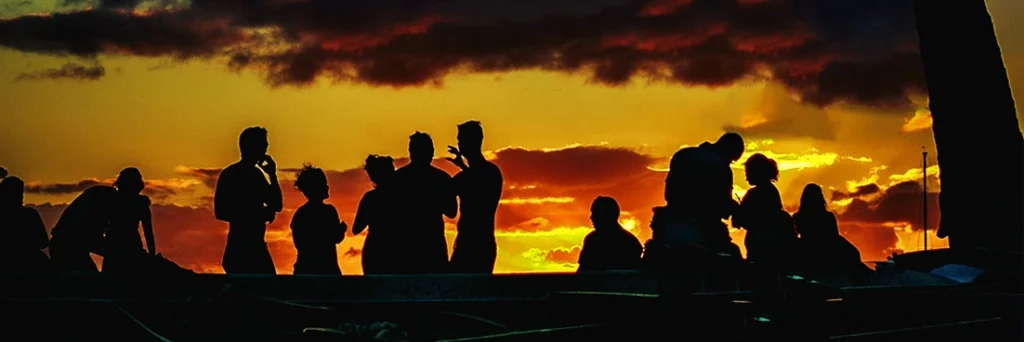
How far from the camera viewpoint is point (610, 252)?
37.0 feet

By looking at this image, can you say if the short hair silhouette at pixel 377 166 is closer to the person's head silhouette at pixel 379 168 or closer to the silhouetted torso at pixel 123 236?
the person's head silhouette at pixel 379 168

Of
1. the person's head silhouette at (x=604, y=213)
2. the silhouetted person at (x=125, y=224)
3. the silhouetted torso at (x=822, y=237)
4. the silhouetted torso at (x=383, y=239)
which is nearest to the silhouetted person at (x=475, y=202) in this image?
the silhouetted torso at (x=383, y=239)

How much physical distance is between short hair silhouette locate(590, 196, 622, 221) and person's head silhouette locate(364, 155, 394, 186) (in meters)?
1.64

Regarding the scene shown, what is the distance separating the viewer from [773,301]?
9.13 metres

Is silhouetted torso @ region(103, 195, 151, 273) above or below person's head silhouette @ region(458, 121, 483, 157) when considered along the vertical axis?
below

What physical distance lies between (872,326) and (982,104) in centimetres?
552

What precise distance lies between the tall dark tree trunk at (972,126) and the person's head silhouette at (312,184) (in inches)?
257

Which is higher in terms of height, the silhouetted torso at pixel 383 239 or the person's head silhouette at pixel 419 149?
the person's head silhouette at pixel 419 149

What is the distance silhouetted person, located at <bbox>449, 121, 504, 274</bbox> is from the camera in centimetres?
1098

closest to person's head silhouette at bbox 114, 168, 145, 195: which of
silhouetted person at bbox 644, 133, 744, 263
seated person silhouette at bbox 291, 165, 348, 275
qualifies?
Answer: seated person silhouette at bbox 291, 165, 348, 275

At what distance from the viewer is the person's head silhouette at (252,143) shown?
1089cm

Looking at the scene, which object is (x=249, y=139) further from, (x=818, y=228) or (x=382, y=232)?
(x=818, y=228)

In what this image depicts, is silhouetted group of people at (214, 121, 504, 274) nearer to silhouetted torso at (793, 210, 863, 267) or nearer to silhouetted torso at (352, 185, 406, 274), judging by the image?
silhouetted torso at (352, 185, 406, 274)

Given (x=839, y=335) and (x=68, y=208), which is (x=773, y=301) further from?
(x=68, y=208)
